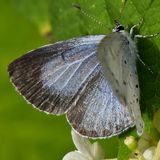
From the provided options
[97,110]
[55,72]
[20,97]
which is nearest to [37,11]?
[20,97]

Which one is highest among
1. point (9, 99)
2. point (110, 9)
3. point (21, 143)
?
point (110, 9)

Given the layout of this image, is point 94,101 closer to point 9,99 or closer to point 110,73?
point 110,73

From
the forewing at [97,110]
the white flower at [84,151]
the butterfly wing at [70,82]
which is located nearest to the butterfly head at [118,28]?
the butterfly wing at [70,82]

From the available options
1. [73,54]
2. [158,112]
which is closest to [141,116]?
[158,112]

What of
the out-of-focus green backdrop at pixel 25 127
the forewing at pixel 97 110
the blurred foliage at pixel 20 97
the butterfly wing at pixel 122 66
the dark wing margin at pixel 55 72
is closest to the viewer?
the butterfly wing at pixel 122 66

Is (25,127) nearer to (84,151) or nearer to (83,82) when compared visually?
(83,82)

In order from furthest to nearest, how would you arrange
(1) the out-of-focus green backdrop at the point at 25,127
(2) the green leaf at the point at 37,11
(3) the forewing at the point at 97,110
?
(2) the green leaf at the point at 37,11
(1) the out-of-focus green backdrop at the point at 25,127
(3) the forewing at the point at 97,110

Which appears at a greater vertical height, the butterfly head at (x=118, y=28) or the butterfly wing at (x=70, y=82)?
the butterfly head at (x=118, y=28)

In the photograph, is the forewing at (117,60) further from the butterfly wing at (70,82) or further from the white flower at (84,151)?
the white flower at (84,151)
